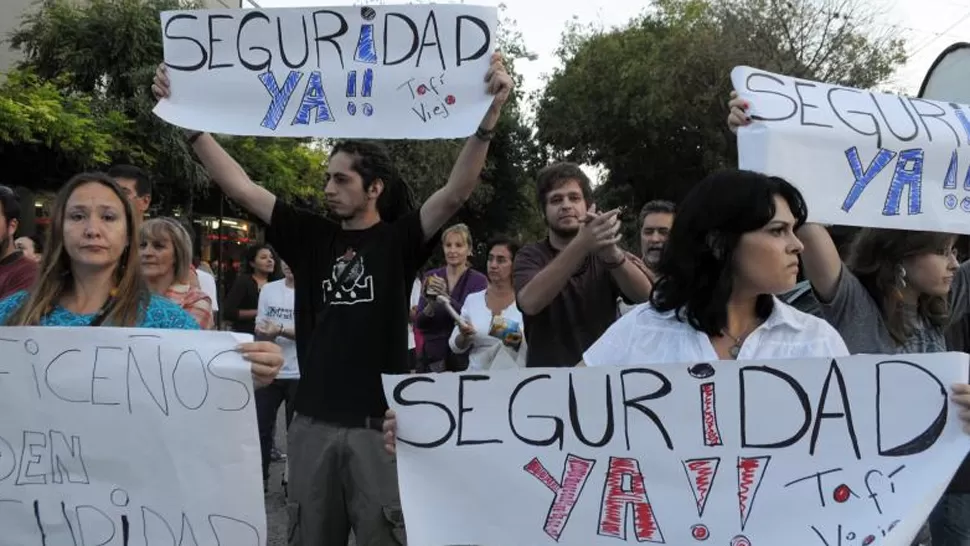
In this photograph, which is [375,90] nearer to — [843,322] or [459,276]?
[843,322]

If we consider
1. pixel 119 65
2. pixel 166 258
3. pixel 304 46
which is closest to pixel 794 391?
pixel 304 46

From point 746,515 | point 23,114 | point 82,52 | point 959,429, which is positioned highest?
point 82,52

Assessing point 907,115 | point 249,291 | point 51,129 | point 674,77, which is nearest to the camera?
point 907,115

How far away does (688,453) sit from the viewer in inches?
83.1

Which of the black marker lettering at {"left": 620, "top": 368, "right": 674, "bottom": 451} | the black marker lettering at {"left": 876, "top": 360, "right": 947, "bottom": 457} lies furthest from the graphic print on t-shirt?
the black marker lettering at {"left": 876, "top": 360, "right": 947, "bottom": 457}

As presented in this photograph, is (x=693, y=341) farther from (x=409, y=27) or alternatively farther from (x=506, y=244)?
(x=506, y=244)

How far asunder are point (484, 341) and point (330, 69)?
91.2 inches

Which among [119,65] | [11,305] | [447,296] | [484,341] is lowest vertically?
[484,341]

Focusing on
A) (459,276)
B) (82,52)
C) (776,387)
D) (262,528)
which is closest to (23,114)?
(82,52)

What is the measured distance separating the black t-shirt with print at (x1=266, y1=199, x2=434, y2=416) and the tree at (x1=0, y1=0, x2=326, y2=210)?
12801 mm

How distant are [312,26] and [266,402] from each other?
293 centimetres

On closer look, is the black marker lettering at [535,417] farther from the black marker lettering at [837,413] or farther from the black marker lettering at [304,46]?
the black marker lettering at [304,46]

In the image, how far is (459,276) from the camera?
19.8ft

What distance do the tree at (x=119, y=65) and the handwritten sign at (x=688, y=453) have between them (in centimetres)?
1381
